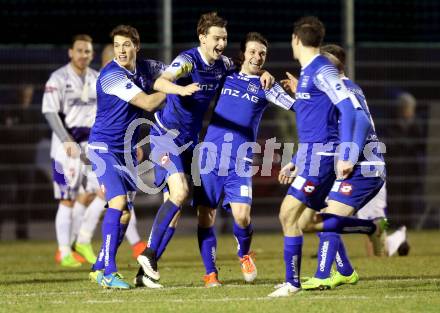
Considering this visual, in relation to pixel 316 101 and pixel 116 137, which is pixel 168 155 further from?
pixel 316 101

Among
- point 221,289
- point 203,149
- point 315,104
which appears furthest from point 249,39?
point 221,289

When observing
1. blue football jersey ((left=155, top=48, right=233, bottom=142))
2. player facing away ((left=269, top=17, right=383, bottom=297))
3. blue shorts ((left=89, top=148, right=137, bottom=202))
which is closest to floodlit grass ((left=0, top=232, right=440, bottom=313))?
player facing away ((left=269, top=17, right=383, bottom=297))

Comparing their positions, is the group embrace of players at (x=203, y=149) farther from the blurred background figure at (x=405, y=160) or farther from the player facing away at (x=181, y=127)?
the blurred background figure at (x=405, y=160)

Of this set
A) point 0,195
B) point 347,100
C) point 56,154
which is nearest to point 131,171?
point 347,100

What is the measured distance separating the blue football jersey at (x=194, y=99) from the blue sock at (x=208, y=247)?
786 millimetres

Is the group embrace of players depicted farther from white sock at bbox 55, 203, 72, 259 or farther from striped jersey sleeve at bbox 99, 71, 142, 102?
white sock at bbox 55, 203, 72, 259

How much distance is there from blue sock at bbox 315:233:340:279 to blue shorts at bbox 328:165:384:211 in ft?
1.00

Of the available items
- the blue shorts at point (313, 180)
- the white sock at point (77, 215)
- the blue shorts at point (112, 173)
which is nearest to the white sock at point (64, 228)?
the white sock at point (77, 215)

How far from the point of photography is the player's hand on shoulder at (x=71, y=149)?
13.6 meters

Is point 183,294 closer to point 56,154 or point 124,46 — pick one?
point 124,46

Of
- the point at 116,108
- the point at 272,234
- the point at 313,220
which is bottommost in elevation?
the point at 272,234

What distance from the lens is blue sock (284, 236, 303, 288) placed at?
32.0 ft

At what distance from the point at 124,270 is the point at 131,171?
1980 millimetres

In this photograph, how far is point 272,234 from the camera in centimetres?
1853
